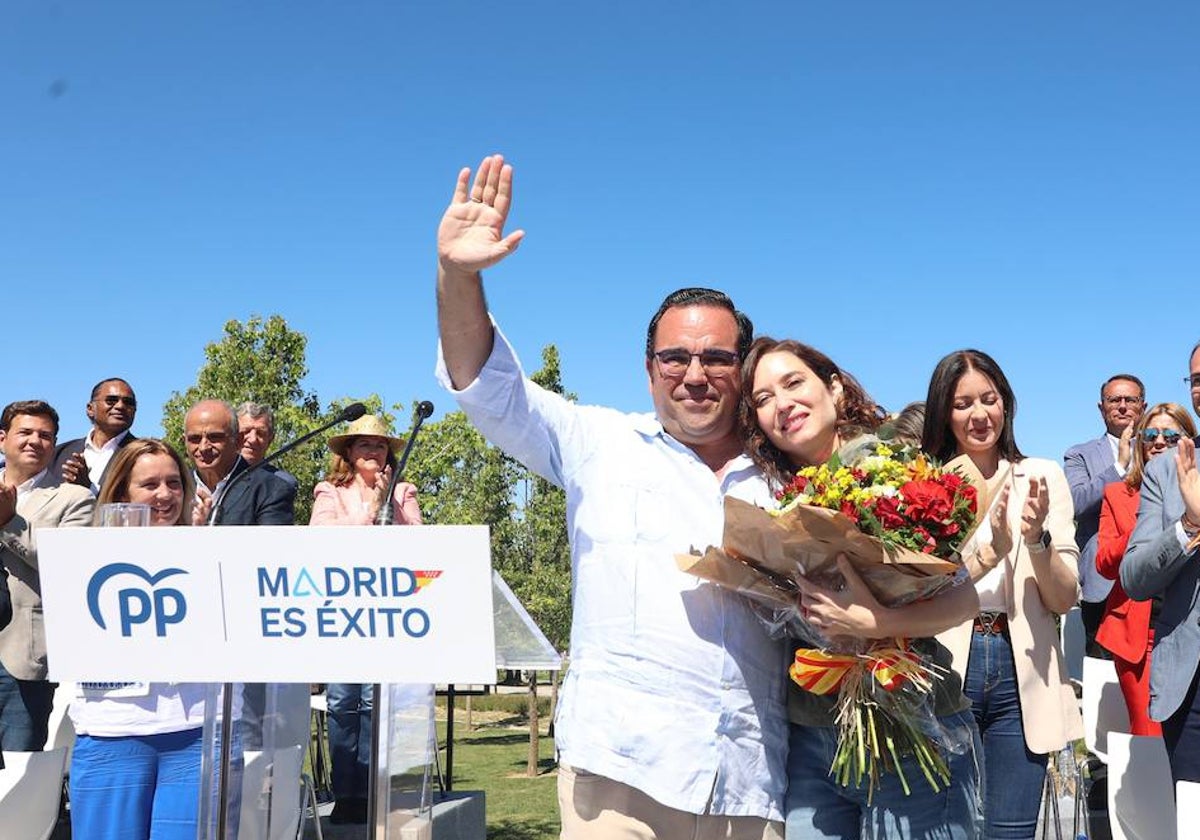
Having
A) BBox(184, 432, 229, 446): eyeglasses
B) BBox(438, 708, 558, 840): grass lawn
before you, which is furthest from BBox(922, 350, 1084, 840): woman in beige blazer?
BBox(184, 432, 229, 446): eyeglasses

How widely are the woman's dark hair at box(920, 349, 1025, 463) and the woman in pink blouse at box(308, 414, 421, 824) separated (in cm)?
318

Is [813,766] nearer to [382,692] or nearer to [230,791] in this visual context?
[382,692]

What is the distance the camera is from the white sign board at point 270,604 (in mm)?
2281

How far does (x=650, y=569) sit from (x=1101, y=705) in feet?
12.1

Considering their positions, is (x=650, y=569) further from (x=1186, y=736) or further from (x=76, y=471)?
(x=76, y=471)

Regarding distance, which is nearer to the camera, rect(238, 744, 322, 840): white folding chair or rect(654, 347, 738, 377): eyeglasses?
rect(654, 347, 738, 377): eyeglasses

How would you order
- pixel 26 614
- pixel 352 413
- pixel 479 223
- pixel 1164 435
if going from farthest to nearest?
pixel 1164 435 < pixel 26 614 < pixel 352 413 < pixel 479 223

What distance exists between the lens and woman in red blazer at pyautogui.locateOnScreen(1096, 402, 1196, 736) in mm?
4648

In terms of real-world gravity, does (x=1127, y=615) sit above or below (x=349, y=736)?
above

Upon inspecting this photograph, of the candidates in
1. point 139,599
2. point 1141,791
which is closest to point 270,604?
point 139,599

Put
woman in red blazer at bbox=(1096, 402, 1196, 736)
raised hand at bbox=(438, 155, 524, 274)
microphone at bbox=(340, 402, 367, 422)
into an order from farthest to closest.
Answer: woman in red blazer at bbox=(1096, 402, 1196, 736), microphone at bbox=(340, 402, 367, 422), raised hand at bbox=(438, 155, 524, 274)

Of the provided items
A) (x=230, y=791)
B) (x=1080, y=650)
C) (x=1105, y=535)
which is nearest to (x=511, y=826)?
(x=1080, y=650)

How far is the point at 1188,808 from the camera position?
3.16 meters

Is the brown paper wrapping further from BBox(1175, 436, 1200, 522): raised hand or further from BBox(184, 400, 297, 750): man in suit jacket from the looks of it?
BBox(184, 400, 297, 750): man in suit jacket
